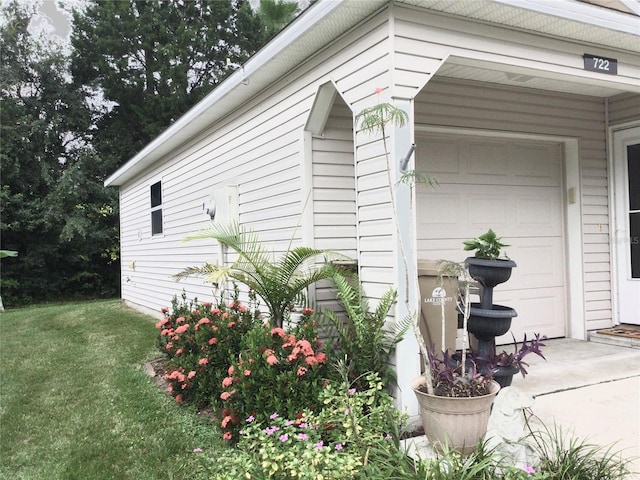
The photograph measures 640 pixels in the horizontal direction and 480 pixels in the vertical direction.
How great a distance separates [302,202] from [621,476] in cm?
294

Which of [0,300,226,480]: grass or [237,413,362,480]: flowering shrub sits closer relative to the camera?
[237,413,362,480]: flowering shrub

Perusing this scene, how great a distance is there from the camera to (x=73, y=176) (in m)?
15.8

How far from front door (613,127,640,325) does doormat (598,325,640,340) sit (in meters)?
0.09

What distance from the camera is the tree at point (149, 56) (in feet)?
60.1

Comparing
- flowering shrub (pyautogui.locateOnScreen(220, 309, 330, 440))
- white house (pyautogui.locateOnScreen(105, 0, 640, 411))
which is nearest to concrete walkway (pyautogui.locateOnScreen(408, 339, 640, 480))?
white house (pyautogui.locateOnScreen(105, 0, 640, 411))

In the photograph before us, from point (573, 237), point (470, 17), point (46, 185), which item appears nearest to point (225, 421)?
point (470, 17)

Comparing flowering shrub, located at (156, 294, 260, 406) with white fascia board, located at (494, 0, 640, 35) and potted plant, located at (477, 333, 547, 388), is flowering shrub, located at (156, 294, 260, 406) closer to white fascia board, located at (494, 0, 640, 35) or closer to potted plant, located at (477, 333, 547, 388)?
potted plant, located at (477, 333, 547, 388)

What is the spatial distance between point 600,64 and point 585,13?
61cm

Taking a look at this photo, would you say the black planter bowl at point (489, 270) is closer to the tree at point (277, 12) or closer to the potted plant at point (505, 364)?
the potted plant at point (505, 364)

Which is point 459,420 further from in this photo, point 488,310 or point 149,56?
point 149,56

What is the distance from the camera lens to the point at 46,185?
53.7ft

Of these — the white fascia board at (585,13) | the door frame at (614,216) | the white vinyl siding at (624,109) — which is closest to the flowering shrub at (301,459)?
the white fascia board at (585,13)

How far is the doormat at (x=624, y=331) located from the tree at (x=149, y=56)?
1626cm

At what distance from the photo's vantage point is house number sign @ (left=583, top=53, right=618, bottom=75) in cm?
394
